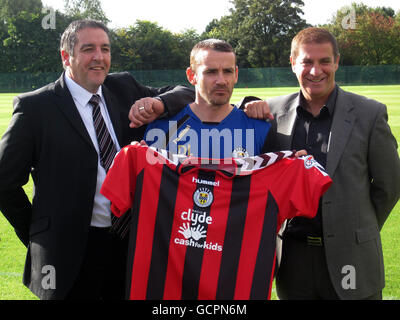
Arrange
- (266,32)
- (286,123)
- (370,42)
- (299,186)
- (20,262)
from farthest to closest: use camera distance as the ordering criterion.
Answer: (266,32)
(370,42)
(20,262)
(286,123)
(299,186)

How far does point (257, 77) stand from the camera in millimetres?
34844

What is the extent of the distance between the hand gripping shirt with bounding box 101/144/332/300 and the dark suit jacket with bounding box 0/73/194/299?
0.25m

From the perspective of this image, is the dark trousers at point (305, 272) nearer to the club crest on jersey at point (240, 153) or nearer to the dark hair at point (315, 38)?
the club crest on jersey at point (240, 153)

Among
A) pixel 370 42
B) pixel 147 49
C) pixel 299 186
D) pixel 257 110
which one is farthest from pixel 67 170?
pixel 370 42

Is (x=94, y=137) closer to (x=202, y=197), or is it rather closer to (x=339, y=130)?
(x=202, y=197)

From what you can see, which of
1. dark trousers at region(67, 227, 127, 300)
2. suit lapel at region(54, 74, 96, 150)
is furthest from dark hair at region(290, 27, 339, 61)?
dark trousers at region(67, 227, 127, 300)

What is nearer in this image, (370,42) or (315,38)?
(315,38)

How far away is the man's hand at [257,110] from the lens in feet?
8.11

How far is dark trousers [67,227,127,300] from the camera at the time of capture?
2.62 metres

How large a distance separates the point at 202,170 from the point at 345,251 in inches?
36.6

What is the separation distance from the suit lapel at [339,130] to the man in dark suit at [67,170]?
0.89m

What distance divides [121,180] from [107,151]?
309 millimetres

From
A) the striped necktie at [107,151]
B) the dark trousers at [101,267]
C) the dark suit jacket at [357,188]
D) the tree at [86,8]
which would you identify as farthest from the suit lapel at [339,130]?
the tree at [86,8]

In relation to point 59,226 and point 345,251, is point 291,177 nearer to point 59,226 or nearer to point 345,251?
point 345,251
